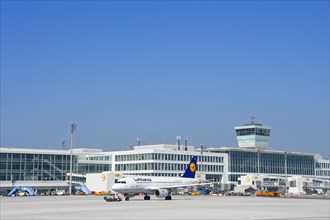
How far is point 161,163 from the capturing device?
5935 inches

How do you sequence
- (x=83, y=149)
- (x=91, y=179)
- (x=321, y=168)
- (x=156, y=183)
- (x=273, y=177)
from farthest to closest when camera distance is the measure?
(x=321, y=168) < (x=83, y=149) < (x=273, y=177) < (x=91, y=179) < (x=156, y=183)

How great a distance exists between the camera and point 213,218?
1688 inches

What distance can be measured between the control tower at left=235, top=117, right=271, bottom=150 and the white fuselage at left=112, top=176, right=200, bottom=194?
9412cm

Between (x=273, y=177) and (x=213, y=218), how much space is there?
127 m

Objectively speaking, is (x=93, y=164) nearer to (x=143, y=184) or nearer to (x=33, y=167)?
(x=33, y=167)

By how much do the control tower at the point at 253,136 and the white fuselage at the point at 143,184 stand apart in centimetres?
9412

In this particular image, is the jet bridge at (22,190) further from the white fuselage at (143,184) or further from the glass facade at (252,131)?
the glass facade at (252,131)

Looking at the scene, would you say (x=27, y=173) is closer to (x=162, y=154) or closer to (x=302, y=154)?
(x=162, y=154)

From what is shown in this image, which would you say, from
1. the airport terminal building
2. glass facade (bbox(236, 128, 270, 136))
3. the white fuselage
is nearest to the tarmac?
the white fuselage

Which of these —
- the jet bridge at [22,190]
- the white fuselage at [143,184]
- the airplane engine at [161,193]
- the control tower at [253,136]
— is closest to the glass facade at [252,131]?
the control tower at [253,136]

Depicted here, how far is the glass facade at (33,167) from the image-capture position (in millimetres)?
136625

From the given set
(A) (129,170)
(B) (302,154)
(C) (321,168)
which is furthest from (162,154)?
(C) (321,168)

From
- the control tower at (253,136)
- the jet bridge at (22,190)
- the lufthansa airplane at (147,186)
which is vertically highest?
the control tower at (253,136)

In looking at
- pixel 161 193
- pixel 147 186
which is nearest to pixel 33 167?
pixel 147 186
